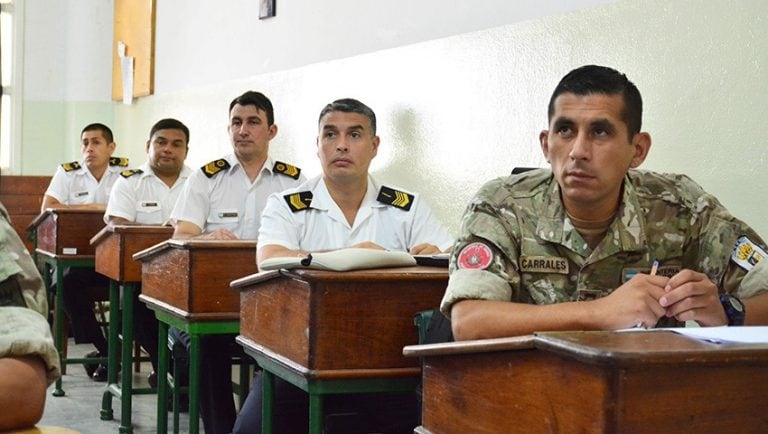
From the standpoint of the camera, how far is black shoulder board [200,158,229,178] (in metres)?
4.72

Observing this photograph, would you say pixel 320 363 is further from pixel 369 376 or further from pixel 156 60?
pixel 156 60

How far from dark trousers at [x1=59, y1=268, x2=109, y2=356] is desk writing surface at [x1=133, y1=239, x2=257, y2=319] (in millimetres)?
2369

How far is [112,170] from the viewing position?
7414mm

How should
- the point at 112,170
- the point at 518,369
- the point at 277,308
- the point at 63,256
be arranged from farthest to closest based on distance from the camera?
the point at 112,170
the point at 63,256
the point at 277,308
the point at 518,369

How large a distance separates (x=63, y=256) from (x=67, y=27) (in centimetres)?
438

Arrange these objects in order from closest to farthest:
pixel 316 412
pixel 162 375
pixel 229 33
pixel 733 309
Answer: pixel 733 309 < pixel 316 412 < pixel 162 375 < pixel 229 33

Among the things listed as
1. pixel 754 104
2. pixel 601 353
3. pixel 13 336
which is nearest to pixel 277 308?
pixel 13 336

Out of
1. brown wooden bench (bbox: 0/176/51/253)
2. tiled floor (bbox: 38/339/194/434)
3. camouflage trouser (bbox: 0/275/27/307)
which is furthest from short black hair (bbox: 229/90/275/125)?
brown wooden bench (bbox: 0/176/51/253)

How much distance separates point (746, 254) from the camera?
2.19 m

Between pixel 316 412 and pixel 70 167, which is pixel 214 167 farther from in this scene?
pixel 70 167

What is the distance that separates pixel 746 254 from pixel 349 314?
2.89 ft

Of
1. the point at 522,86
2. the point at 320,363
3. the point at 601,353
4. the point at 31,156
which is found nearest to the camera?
the point at 601,353

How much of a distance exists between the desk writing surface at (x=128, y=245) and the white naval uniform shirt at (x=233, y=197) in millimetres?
190

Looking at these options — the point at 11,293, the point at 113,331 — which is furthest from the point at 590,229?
the point at 113,331
